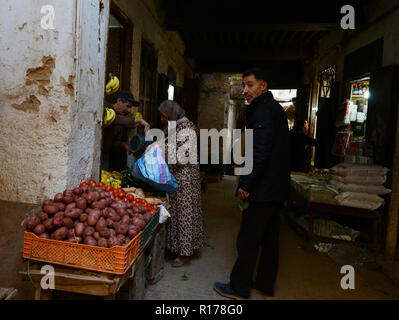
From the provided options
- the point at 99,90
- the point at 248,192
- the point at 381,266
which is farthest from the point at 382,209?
the point at 99,90

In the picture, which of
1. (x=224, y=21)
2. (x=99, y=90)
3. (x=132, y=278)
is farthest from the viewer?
(x=224, y=21)

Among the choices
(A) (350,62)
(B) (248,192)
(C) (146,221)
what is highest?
(A) (350,62)

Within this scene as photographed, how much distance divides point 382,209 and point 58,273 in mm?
4524

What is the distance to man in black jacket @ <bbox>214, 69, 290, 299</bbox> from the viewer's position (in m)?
2.90

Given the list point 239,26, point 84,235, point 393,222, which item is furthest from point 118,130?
point 393,222

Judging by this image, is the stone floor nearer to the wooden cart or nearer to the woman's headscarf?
the wooden cart

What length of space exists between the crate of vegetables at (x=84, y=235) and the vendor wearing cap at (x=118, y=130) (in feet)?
5.52

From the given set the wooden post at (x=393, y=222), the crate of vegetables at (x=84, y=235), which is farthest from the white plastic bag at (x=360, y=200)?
the crate of vegetables at (x=84, y=235)

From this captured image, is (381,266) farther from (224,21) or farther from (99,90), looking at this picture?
(224,21)

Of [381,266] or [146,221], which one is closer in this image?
[146,221]

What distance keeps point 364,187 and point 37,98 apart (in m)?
4.27

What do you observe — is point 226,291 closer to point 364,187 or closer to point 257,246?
A: point 257,246

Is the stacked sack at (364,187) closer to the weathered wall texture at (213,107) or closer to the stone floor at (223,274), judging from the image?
the stone floor at (223,274)

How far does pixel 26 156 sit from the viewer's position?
2781 mm
